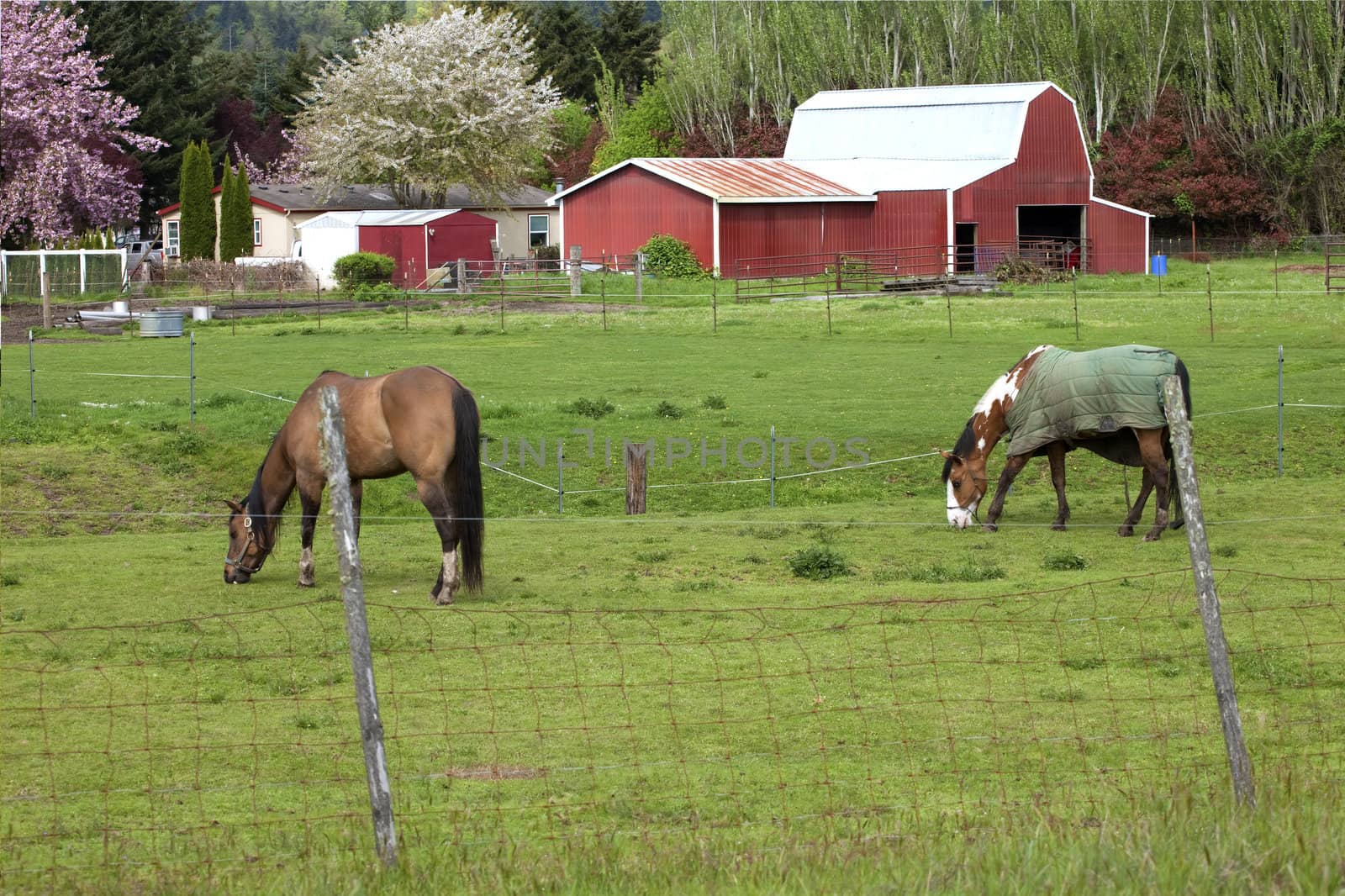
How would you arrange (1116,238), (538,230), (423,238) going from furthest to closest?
1. (538,230)
2. (1116,238)
3. (423,238)

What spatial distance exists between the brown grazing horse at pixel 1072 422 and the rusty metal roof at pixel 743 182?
36513mm

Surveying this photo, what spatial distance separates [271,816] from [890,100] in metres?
58.3

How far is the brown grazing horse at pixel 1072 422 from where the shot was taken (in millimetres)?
15180

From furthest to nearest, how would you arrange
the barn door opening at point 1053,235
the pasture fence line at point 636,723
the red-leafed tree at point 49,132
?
1. the red-leafed tree at point 49,132
2. the barn door opening at point 1053,235
3. the pasture fence line at point 636,723

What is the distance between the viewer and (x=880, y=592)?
12695 millimetres

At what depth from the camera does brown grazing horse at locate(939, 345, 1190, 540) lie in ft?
49.8

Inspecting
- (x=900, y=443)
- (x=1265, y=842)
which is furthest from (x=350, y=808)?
(x=900, y=443)

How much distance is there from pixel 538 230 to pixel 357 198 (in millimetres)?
7838

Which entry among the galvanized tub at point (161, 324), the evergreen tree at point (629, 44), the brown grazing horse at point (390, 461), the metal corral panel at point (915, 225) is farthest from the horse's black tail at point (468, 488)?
the evergreen tree at point (629, 44)

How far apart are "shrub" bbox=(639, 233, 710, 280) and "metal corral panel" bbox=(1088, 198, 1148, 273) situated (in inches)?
604

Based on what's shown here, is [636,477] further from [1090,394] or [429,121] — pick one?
[429,121]

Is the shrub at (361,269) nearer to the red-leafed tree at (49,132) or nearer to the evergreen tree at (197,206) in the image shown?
the evergreen tree at (197,206)

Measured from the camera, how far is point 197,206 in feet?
209

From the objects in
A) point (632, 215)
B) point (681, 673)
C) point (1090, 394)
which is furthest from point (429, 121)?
point (681, 673)
